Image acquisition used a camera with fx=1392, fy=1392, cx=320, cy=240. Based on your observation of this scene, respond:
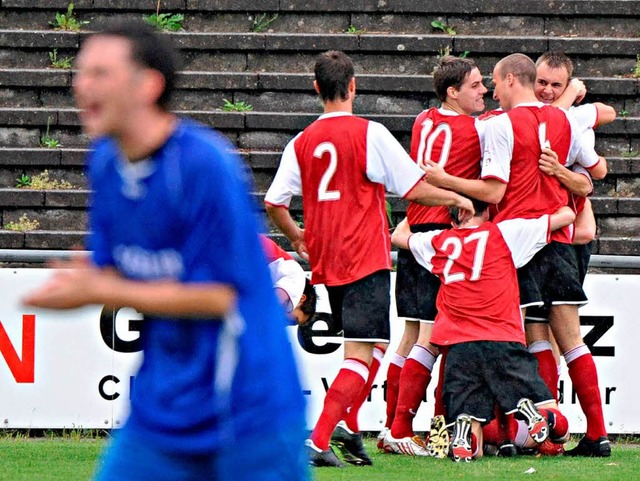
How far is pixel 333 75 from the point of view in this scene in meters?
6.96

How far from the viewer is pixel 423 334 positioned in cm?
782

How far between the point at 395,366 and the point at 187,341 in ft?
16.6

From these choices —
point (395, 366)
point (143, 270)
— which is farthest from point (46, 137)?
point (143, 270)

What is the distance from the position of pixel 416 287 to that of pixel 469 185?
29.4 inches

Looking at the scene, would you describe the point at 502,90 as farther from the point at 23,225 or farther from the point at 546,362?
the point at 23,225

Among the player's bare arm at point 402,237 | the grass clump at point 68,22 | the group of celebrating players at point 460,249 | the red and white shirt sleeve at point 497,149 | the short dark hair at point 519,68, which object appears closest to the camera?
the group of celebrating players at point 460,249

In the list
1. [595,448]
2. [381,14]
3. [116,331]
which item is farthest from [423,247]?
[381,14]

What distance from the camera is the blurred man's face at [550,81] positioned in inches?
319

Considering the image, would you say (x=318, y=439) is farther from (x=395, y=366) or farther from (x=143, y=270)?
(x=143, y=270)

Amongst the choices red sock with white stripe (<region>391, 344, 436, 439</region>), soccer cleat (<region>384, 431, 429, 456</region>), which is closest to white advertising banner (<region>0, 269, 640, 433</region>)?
soccer cleat (<region>384, 431, 429, 456</region>)

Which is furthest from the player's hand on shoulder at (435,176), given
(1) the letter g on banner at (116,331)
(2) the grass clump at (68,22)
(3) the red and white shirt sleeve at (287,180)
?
(2) the grass clump at (68,22)

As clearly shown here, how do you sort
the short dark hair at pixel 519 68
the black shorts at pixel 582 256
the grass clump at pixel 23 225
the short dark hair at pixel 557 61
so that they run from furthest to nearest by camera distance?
the grass clump at pixel 23 225, the short dark hair at pixel 557 61, the black shorts at pixel 582 256, the short dark hair at pixel 519 68

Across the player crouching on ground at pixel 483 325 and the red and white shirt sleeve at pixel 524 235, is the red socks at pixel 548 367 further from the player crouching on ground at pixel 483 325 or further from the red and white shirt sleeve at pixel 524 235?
the red and white shirt sleeve at pixel 524 235

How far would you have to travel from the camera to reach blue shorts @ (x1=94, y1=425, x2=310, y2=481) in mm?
3137
